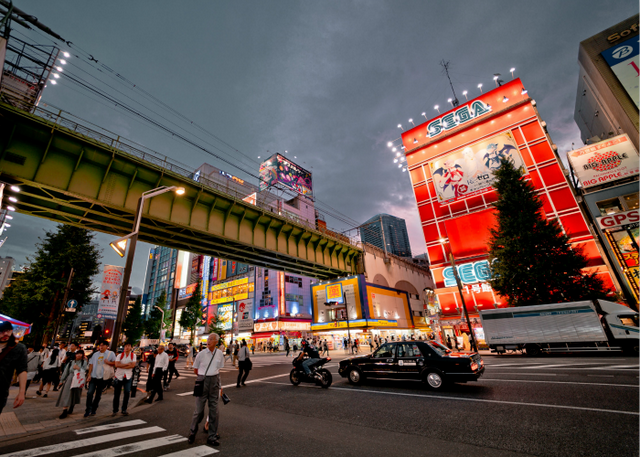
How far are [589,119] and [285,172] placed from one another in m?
53.7

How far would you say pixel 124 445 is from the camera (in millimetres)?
4793

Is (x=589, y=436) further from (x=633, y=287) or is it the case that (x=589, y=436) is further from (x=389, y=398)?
(x=633, y=287)

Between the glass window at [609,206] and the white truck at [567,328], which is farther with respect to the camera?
the glass window at [609,206]

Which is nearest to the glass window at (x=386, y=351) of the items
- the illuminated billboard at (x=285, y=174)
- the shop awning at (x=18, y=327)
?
the shop awning at (x=18, y=327)

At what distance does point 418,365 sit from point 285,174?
5699cm

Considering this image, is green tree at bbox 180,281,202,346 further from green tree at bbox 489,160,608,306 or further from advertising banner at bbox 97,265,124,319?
green tree at bbox 489,160,608,306

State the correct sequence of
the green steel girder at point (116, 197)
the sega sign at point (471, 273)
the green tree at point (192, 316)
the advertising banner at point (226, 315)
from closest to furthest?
the green steel girder at point (116, 197), the sega sign at point (471, 273), the green tree at point (192, 316), the advertising banner at point (226, 315)

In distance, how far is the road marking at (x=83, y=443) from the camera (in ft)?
14.7

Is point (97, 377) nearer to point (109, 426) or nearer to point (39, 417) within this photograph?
point (39, 417)

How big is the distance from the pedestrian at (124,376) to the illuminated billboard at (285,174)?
171ft

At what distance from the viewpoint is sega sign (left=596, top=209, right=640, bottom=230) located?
24.2 metres

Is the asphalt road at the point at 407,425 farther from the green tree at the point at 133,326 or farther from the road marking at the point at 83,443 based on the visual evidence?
the green tree at the point at 133,326

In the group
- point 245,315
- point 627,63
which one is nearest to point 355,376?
point 627,63

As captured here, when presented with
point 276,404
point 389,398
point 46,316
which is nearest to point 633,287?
point 389,398
